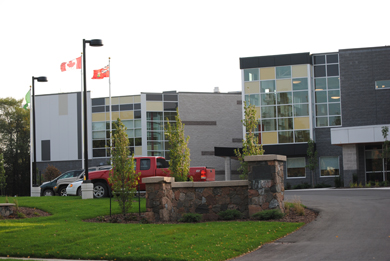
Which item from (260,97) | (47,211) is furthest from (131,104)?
(47,211)

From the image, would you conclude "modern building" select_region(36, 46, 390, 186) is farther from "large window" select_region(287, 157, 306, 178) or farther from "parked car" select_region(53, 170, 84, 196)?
"parked car" select_region(53, 170, 84, 196)

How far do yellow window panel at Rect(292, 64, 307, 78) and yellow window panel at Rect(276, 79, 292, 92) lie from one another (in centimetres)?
77

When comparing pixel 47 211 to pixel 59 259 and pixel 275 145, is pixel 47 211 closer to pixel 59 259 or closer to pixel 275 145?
pixel 59 259

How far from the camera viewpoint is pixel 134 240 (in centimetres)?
1069

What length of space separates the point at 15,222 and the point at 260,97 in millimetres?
28129

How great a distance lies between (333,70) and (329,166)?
312 inches

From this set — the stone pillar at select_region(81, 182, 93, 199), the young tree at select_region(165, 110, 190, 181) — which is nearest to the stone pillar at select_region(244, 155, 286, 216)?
the young tree at select_region(165, 110, 190, 181)

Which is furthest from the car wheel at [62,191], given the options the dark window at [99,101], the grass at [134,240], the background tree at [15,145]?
the background tree at [15,145]

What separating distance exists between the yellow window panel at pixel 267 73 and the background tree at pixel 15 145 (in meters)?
34.4

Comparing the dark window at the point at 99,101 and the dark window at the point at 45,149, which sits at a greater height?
the dark window at the point at 99,101

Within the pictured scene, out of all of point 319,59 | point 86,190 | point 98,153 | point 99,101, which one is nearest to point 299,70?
point 319,59

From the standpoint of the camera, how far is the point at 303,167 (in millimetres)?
38312

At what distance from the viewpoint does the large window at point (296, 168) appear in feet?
125

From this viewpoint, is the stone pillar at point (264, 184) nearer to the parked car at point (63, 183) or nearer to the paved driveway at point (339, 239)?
the paved driveway at point (339, 239)
